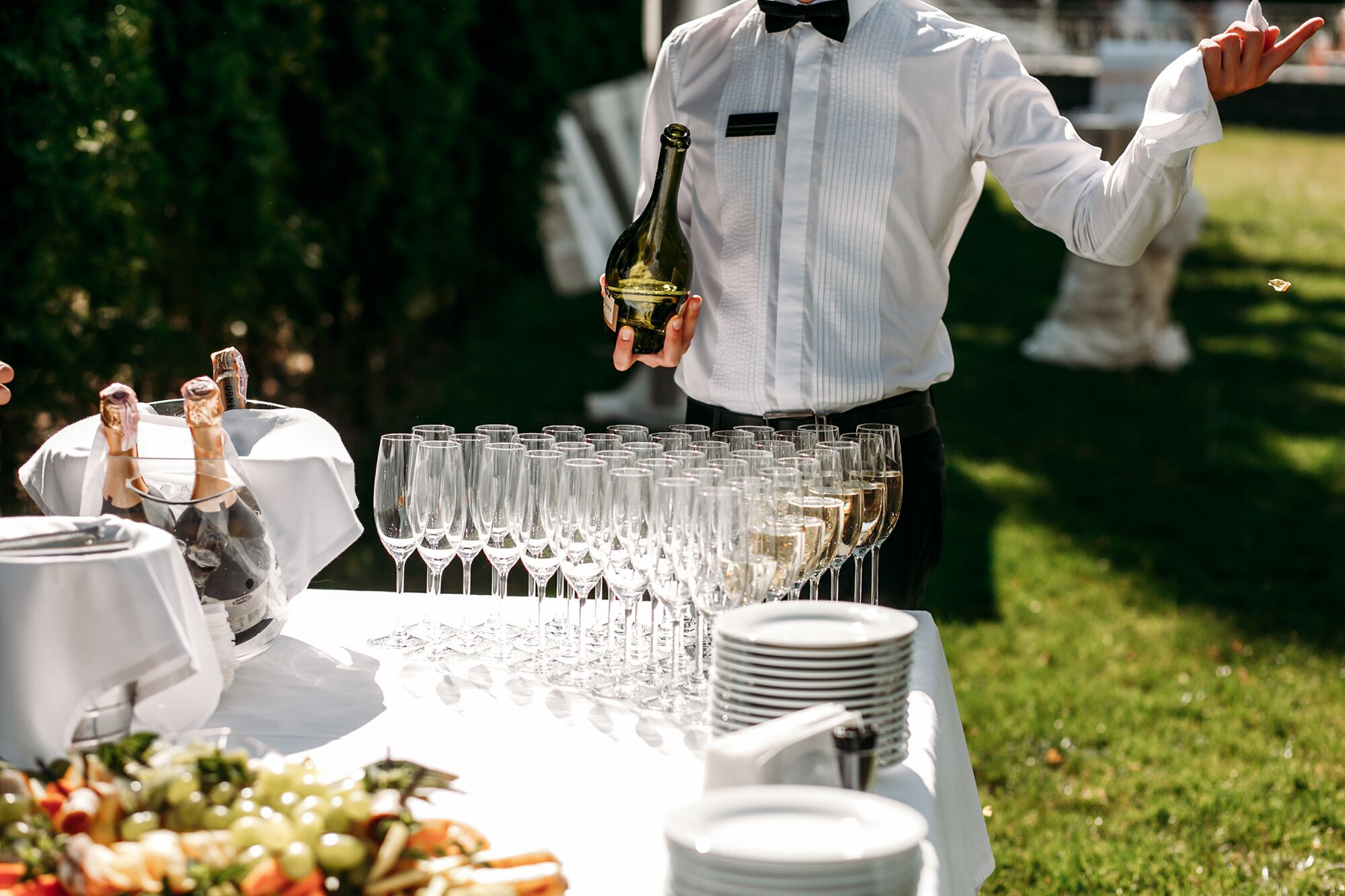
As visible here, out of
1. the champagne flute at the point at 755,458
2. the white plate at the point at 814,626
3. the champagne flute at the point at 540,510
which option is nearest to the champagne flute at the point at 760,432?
the champagne flute at the point at 755,458

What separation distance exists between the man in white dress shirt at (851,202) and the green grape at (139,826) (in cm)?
144

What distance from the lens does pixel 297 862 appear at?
3.55ft

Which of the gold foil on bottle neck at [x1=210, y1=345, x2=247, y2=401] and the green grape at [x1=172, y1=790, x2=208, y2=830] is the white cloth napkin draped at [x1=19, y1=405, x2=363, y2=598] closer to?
the gold foil on bottle neck at [x1=210, y1=345, x2=247, y2=401]

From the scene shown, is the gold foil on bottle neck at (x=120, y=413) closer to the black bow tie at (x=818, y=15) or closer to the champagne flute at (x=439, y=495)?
the champagne flute at (x=439, y=495)

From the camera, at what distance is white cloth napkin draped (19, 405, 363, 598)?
6.20 feet

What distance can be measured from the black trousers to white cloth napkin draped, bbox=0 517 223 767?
1370mm

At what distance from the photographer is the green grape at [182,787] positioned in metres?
1.17

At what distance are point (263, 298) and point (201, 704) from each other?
455 cm

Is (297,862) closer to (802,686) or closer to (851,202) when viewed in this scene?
(802,686)

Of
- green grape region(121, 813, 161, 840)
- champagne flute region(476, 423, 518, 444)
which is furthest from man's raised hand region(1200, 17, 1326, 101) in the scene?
green grape region(121, 813, 161, 840)

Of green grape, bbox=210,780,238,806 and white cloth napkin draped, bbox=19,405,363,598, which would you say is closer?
green grape, bbox=210,780,238,806

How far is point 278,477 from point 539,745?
599 millimetres

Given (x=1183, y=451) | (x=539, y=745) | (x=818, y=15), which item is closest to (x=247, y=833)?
(x=539, y=745)

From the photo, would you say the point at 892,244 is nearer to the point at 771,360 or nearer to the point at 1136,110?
the point at 771,360
